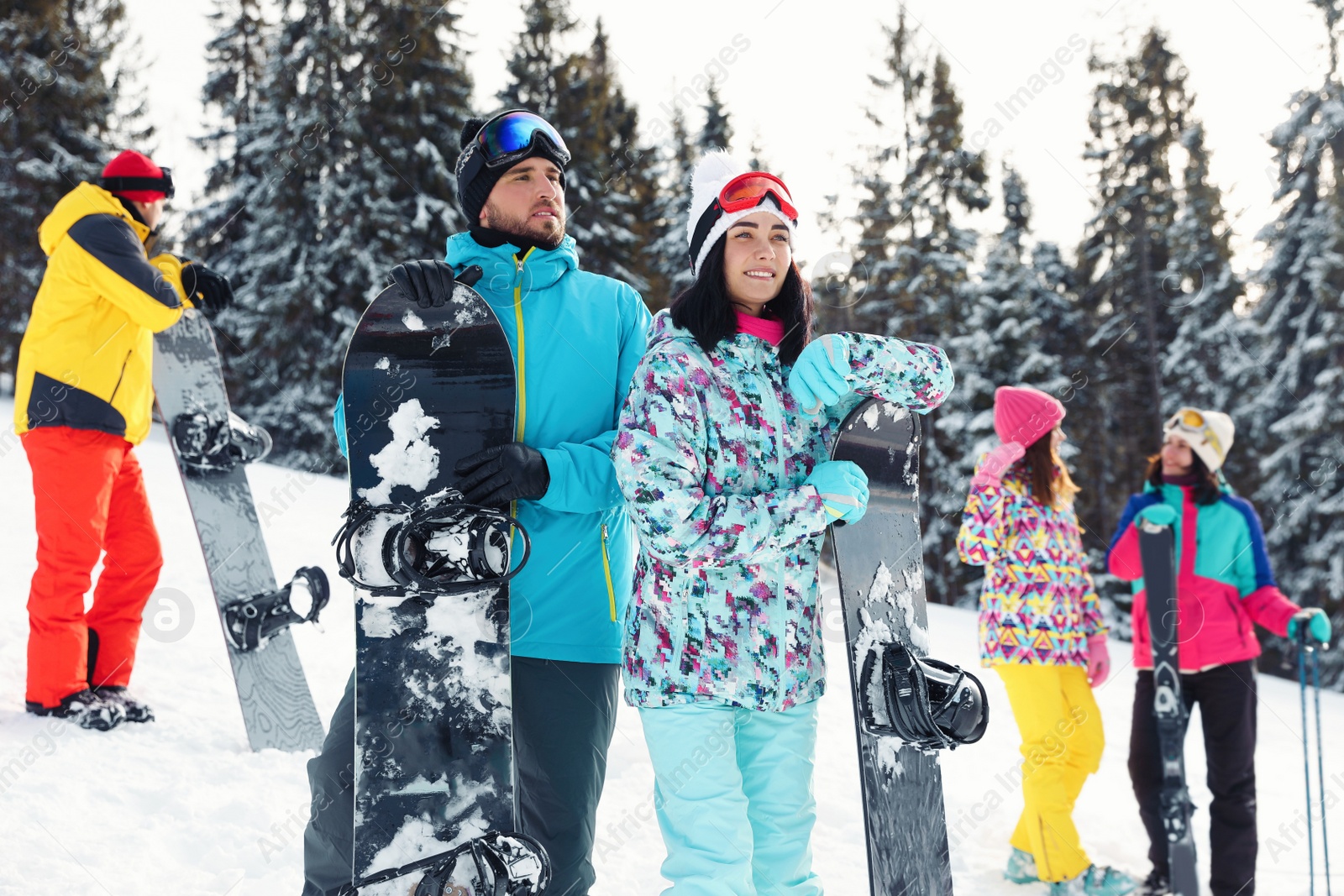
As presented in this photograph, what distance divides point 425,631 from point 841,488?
1004 mm

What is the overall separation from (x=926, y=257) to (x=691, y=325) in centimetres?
1826

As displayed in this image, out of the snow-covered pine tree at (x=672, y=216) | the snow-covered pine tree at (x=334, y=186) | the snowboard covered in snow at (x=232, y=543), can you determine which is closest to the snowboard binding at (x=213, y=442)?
the snowboard covered in snow at (x=232, y=543)

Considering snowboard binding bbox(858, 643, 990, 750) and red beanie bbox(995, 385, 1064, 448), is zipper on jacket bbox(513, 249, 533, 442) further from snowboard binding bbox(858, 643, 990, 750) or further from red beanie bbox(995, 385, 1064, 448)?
red beanie bbox(995, 385, 1064, 448)

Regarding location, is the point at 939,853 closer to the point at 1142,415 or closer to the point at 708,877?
the point at 708,877

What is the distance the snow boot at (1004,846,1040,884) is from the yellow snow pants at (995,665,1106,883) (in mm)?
27

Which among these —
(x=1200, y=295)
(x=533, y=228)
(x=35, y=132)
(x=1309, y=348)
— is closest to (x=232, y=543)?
(x=533, y=228)

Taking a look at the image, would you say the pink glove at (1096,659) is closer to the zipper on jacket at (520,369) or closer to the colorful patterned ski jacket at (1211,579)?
the colorful patterned ski jacket at (1211,579)

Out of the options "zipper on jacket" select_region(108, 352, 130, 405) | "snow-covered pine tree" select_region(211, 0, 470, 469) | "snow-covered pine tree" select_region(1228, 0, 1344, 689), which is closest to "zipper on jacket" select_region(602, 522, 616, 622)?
"zipper on jacket" select_region(108, 352, 130, 405)

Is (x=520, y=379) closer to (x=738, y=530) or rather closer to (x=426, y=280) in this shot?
(x=426, y=280)

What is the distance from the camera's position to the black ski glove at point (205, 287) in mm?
3695

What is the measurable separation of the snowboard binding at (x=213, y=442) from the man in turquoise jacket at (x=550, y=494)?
1864 millimetres

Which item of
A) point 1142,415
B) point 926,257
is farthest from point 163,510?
point 1142,415

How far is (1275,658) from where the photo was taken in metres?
18.9

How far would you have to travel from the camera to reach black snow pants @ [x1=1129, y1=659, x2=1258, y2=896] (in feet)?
11.6
